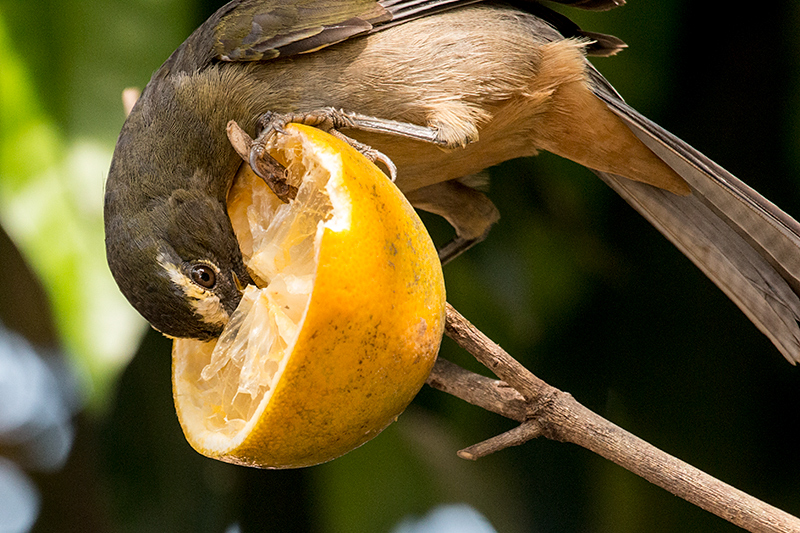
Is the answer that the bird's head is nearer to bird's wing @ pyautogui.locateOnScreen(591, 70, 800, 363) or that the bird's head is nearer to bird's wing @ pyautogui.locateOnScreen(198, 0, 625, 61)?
bird's wing @ pyautogui.locateOnScreen(198, 0, 625, 61)

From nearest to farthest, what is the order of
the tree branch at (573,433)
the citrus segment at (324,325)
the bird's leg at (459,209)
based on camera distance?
the citrus segment at (324,325) < the tree branch at (573,433) < the bird's leg at (459,209)

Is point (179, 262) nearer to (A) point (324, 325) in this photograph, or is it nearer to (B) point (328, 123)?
(B) point (328, 123)

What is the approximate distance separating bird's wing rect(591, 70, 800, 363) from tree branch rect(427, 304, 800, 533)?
17.5 inches

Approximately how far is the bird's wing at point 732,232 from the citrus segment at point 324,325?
2.51ft

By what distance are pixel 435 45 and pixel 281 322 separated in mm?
738

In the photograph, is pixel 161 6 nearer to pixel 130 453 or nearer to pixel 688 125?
pixel 130 453

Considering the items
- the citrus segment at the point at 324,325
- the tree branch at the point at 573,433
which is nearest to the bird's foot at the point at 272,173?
the citrus segment at the point at 324,325

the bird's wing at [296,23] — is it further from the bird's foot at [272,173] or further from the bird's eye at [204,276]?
the bird's eye at [204,276]

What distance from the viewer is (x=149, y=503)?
2.04 metres

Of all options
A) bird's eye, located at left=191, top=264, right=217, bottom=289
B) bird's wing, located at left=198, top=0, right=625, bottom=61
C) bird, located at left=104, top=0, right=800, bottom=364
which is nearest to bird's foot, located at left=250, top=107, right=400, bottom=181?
bird, located at left=104, top=0, right=800, bottom=364

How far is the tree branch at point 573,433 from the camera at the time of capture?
3.75ft

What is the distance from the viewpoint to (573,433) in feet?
4.21

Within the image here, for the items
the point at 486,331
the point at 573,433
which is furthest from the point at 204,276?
the point at 486,331

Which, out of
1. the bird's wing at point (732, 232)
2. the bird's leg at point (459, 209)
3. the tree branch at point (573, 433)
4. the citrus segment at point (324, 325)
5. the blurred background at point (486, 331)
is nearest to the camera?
the citrus segment at point (324, 325)
